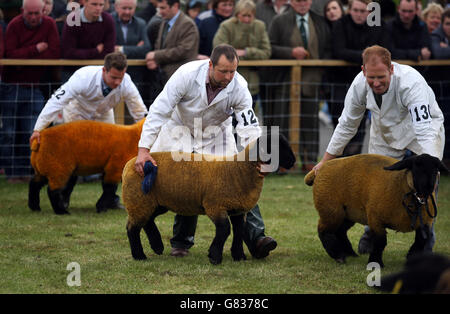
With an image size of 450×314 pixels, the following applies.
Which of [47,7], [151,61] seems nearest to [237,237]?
[151,61]

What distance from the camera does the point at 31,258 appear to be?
6391 mm

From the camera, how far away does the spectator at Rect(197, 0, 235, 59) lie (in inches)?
429

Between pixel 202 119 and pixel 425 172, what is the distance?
1995mm

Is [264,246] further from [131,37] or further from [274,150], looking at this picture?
[131,37]

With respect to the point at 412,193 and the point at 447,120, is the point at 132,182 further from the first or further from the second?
the point at 447,120

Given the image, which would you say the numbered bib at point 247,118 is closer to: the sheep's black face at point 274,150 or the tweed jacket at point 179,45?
the sheep's black face at point 274,150

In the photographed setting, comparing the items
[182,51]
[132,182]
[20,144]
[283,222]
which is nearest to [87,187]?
[20,144]

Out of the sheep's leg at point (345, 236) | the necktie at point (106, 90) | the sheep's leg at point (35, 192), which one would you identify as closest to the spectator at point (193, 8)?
the necktie at point (106, 90)

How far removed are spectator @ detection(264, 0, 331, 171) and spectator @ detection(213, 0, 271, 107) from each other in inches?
11.3

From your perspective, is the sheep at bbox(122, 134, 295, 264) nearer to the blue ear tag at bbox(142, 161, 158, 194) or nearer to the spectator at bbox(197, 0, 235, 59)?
the blue ear tag at bbox(142, 161, 158, 194)

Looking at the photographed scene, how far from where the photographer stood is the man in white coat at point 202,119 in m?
6.18

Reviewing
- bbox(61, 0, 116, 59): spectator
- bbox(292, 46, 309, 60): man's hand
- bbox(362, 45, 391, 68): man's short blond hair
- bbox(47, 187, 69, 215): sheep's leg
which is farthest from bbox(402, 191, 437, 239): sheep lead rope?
bbox(61, 0, 116, 59): spectator
